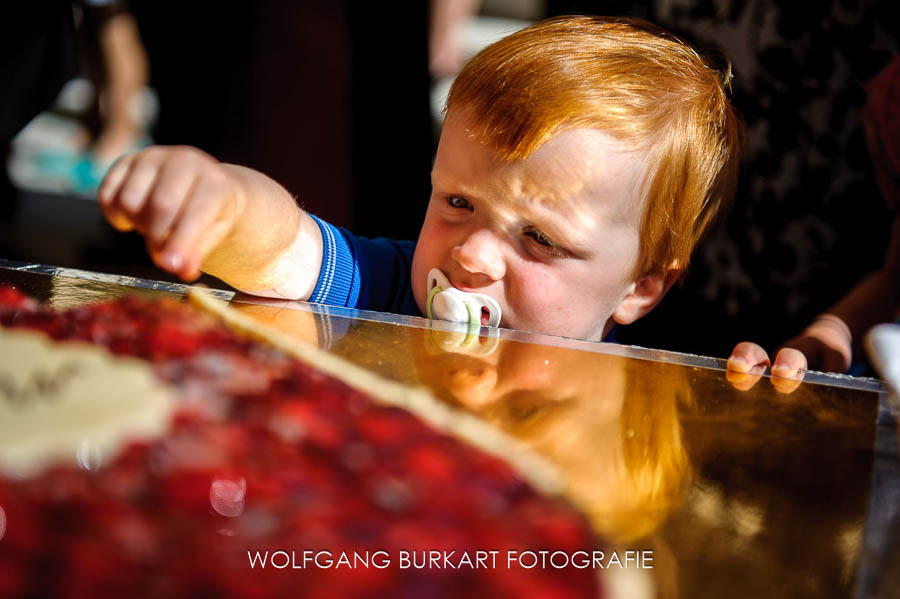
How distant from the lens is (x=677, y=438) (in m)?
0.44

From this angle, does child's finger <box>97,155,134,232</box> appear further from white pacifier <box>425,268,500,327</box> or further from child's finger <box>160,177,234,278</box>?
white pacifier <box>425,268,500,327</box>

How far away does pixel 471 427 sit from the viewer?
1.30ft

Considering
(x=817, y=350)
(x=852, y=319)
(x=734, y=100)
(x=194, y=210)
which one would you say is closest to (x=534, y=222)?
(x=194, y=210)

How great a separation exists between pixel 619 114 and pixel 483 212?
173 mm

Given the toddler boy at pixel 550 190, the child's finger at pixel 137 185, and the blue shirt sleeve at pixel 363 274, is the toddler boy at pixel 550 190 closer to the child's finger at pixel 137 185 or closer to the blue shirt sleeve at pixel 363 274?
the blue shirt sleeve at pixel 363 274

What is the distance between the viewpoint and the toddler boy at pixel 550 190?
2.54 ft

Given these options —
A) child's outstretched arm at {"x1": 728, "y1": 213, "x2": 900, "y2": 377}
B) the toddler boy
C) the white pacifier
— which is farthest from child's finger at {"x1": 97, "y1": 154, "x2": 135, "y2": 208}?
child's outstretched arm at {"x1": 728, "y1": 213, "x2": 900, "y2": 377}

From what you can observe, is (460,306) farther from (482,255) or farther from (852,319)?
(852,319)

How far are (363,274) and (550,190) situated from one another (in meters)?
0.27

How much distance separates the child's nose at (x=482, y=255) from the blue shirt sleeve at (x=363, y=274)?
0.54 ft

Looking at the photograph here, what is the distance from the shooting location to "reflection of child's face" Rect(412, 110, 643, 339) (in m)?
0.77

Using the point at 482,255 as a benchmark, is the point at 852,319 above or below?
below

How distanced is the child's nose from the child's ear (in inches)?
8.7

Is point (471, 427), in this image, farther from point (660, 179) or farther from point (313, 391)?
point (660, 179)
